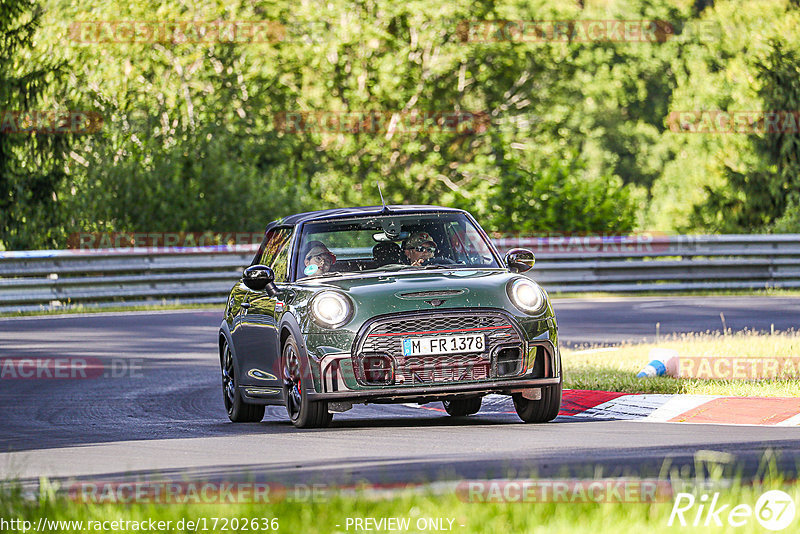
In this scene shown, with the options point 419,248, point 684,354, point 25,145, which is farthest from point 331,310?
point 25,145

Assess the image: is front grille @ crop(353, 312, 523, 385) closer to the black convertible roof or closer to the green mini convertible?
the green mini convertible

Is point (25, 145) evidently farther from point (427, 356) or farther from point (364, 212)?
point (427, 356)

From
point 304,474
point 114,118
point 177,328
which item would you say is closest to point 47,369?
point 177,328

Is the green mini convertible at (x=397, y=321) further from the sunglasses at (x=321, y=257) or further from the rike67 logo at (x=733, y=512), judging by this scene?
the rike67 logo at (x=733, y=512)

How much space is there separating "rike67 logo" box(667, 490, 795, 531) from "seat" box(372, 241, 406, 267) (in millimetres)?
5003

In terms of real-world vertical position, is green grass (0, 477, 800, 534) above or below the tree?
below

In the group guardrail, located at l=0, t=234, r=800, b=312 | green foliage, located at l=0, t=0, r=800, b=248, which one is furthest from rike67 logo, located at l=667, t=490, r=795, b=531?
green foliage, located at l=0, t=0, r=800, b=248

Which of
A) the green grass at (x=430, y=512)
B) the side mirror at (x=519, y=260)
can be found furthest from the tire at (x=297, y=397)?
the green grass at (x=430, y=512)

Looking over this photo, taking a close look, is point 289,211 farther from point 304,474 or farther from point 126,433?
point 304,474

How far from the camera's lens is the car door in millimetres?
10688

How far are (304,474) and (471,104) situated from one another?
38540 millimetres

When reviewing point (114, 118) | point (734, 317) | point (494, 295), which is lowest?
point (734, 317)

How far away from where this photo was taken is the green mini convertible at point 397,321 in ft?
31.5

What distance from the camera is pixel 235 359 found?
11.7 meters
